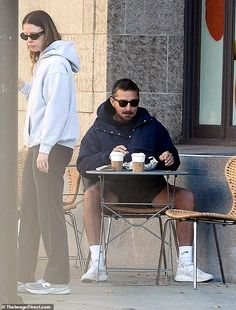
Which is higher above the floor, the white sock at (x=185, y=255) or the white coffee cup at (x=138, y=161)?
the white coffee cup at (x=138, y=161)

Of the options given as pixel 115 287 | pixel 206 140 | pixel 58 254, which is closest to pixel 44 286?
pixel 58 254

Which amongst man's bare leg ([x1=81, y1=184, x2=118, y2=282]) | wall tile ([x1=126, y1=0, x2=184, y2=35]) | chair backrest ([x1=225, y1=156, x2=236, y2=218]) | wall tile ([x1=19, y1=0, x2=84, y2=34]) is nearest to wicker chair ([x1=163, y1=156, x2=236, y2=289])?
chair backrest ([x1=225, y1=156, x2=236, y2=218])

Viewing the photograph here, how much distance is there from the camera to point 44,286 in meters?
8.11

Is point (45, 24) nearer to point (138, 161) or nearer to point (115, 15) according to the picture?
point (138, 161)

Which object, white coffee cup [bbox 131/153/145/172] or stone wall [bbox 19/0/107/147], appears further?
stone wall [bbox 19/0/107/147]

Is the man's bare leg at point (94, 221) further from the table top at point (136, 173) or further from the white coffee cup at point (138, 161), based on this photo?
the white coffee cup at point (138, 161)

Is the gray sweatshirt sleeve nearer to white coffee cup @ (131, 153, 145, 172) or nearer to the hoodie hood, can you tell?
the hoodie hood

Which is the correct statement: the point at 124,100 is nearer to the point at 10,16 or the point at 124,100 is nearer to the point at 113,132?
the point at 113,132

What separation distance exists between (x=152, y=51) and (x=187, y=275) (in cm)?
262

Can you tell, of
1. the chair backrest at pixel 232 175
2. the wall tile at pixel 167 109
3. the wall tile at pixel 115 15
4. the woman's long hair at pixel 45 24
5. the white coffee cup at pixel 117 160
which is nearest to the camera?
the woman's long hair at pixel 45 24

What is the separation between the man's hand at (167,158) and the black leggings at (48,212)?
120cm

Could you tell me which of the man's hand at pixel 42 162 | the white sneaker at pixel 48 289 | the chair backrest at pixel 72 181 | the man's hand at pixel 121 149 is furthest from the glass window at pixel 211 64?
the man's hand at pixel 42 162

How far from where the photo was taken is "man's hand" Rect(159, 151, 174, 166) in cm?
900

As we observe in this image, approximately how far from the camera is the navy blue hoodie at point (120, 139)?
916 cm
